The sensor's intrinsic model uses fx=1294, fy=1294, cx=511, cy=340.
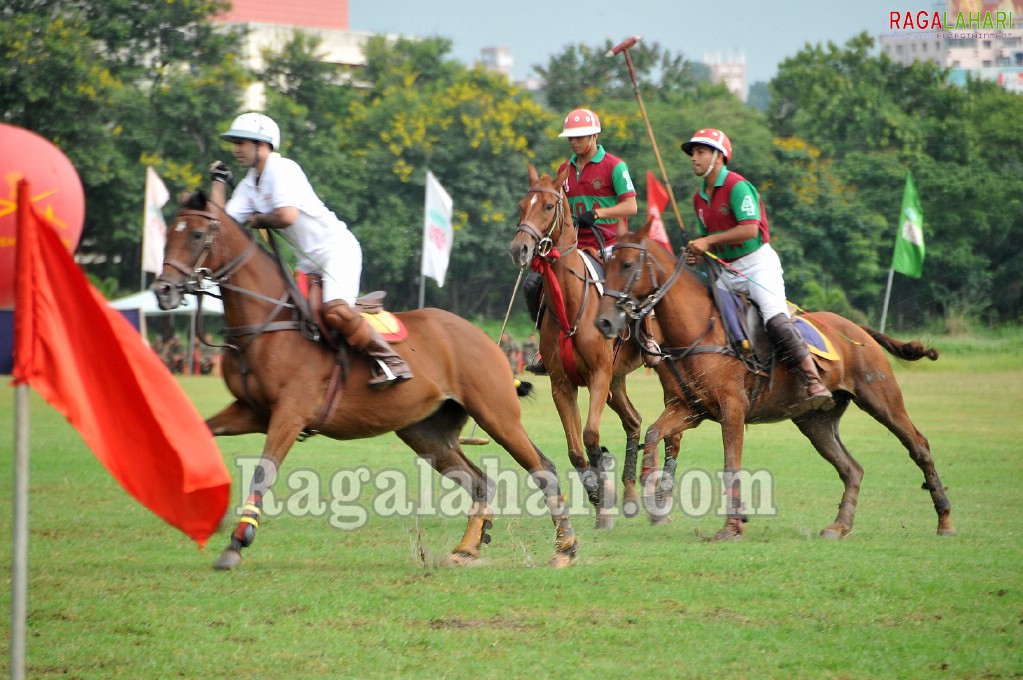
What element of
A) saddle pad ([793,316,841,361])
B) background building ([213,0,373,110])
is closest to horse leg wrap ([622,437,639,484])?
saddle pad ([793,316,841,361])

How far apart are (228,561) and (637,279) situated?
4.40m

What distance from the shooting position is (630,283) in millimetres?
11398

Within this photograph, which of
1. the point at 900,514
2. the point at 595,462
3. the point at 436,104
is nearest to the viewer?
the point at 595,462

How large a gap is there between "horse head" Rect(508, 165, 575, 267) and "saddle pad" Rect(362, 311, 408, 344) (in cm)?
146

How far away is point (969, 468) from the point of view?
16188 mm

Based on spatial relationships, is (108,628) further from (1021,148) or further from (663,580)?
(1021,148)

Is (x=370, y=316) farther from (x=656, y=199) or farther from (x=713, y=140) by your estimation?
(x=656, y=199)

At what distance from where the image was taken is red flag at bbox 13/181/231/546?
18.4 feet

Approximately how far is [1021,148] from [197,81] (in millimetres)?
30520

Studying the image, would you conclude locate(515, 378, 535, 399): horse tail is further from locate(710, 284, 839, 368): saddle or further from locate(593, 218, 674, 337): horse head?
locate(710, 284, 839, 368): saddle

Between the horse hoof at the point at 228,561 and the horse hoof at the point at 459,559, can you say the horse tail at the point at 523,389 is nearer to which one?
the horse hoof at the point at 459,559

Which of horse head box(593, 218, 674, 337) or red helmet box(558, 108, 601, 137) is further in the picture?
red helmet box(558, 108, 601, 137)

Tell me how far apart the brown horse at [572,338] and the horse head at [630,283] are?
1.53 ft

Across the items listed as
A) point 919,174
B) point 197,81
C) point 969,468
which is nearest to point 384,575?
point 969,468
